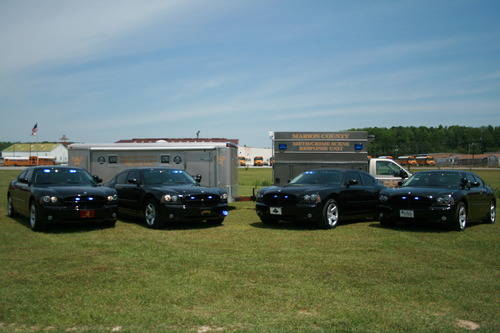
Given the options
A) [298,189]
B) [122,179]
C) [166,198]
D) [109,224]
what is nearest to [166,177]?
[122,179]

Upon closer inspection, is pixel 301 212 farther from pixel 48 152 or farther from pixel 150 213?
pixel 48 152

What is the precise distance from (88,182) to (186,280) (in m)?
7.27

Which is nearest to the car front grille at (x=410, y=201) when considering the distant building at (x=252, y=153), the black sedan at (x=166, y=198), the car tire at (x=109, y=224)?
the black sedan at (x=166, y=198)

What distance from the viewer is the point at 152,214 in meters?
12.4

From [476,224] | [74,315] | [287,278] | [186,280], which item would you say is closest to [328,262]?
[287,278]

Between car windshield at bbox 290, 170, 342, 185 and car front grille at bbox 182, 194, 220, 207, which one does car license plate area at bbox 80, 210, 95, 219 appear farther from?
car windshield at bbox 290, 170, 342, 185

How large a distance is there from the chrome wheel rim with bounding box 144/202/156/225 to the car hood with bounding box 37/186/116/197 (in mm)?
919

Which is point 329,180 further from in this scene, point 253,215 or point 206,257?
point 206,257

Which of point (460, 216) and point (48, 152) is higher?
point (48, 152)

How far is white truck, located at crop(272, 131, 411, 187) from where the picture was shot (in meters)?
17.5

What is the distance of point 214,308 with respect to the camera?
5496mm

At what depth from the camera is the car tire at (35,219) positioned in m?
11.3

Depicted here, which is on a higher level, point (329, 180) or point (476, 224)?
point (329, 180)

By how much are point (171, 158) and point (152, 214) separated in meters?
5.18
